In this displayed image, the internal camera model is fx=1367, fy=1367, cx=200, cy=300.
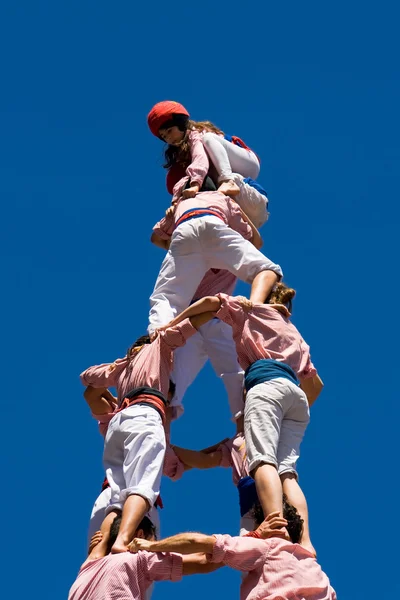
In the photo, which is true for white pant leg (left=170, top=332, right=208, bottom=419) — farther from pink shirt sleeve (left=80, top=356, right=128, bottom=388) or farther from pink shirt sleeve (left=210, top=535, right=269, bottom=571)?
pink shirt sleeve (left=210, top=535, right=269, bottom=571)

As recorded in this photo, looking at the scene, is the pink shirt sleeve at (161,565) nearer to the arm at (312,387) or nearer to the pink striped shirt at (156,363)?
the pink striped shirt at (156,363)

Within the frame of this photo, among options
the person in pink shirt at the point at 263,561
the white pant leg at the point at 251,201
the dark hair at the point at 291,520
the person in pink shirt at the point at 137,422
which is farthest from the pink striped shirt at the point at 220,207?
the person in pink shirt at the point at 263,561

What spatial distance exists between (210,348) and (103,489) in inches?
93.6

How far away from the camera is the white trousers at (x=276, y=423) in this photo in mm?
11016

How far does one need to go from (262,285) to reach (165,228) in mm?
2550

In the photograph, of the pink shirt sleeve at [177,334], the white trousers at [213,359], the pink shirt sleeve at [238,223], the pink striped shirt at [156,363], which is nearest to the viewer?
the pink striped shirt at [156,363]

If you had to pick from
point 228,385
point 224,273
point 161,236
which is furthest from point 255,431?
point 161,236

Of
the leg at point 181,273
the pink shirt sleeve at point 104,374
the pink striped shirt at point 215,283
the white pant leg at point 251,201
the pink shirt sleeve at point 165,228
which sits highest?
the white pant leg at point 251,201

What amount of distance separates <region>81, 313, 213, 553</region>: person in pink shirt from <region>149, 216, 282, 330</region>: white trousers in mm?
991

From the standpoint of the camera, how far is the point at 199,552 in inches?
399

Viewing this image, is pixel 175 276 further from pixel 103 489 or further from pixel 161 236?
pixel 103 489

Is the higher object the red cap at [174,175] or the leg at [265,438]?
the red cap at [174,175]

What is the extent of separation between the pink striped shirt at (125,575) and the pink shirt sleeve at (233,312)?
2.71 metres

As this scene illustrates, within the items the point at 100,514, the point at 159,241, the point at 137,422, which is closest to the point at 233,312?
the point at 137,422
